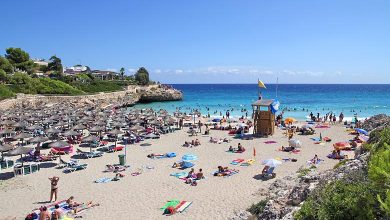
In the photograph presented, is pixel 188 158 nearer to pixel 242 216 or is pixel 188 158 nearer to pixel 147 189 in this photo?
pixel 147 189

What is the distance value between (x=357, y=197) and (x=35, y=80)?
64.2 meters

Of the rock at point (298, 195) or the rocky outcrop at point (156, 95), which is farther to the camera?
the rocky outcrop at point (156, 95)

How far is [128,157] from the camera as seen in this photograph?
2088 cm

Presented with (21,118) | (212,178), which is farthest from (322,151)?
(21,118)

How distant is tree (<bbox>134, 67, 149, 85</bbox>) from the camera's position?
324 feet

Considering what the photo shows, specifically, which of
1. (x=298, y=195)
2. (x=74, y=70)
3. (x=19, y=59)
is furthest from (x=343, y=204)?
(x=74, y=70)

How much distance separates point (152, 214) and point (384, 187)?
309 inches

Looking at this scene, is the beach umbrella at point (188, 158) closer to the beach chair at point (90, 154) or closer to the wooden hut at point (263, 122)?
the beach chair at point (90, 154)

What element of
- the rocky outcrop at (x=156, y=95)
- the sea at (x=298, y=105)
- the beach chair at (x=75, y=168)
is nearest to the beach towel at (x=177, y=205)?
the beach chair at (x=75, y=168)

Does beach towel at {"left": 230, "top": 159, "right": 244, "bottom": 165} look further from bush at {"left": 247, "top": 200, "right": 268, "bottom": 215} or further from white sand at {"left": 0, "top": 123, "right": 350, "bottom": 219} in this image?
bush at {"left": 247, "top": 200, "right": 268, "bottom": 215}

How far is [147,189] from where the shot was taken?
14633 mm

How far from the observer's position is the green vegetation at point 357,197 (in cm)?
563

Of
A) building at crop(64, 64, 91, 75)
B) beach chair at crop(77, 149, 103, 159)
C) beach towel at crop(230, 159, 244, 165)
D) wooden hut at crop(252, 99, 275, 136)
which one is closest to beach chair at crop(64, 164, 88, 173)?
beach chair at crop(77, 149, 103, 159)

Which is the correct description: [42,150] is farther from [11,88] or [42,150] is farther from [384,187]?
[11,88]
